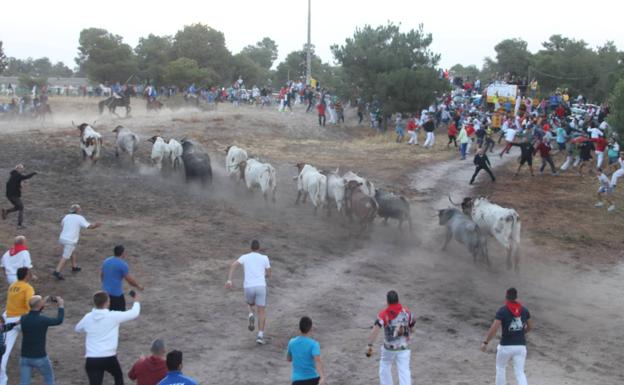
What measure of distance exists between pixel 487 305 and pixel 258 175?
9609mm

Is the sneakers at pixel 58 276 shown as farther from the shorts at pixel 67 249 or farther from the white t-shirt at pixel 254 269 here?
the white t-shirt at pixel 254 269

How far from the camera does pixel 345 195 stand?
21.1 metres

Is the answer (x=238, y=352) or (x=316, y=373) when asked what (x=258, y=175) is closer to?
(x=238, y=352)

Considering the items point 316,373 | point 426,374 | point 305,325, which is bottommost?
point 426,374

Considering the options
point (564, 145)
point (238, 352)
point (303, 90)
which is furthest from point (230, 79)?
point (238, 352)

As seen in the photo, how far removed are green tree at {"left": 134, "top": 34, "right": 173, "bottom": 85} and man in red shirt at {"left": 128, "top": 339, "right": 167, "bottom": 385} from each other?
54048mm

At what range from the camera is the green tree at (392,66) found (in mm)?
42000

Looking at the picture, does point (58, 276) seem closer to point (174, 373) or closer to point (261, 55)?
point (174, 373)

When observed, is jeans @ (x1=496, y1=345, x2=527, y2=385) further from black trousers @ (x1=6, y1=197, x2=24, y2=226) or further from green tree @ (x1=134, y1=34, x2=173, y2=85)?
green tree @ (x1=134, y1=34, x2=173, y2=85)

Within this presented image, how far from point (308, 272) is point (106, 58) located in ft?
173

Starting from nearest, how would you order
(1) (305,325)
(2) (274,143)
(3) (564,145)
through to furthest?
(1) (305,325)
(3) (564,145)
(2) (274,143)

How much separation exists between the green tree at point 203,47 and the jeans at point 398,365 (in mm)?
60475

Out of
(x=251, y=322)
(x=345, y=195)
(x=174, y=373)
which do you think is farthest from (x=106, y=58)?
(x=174, y=373)

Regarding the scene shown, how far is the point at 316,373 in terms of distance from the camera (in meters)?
8.80
